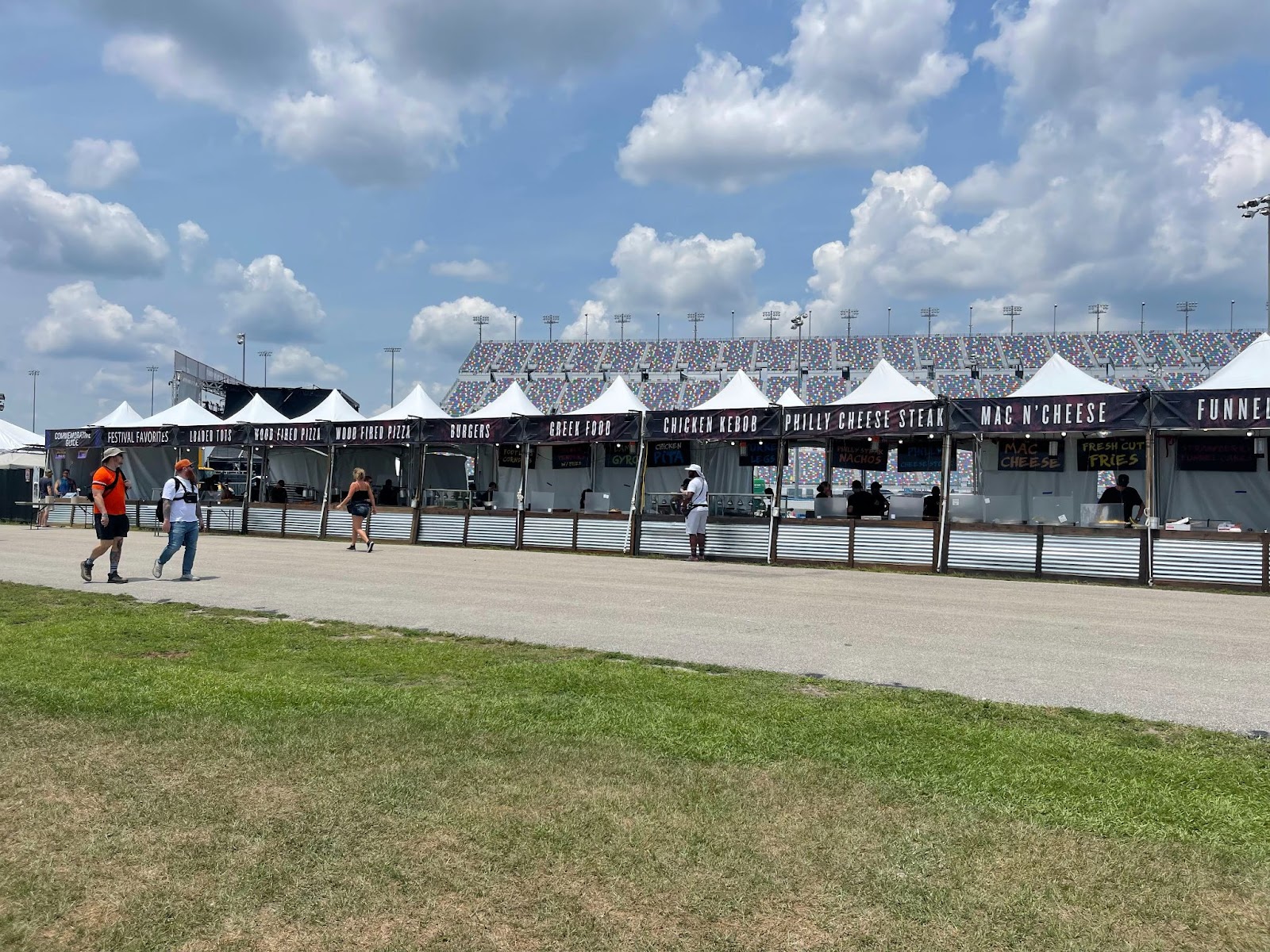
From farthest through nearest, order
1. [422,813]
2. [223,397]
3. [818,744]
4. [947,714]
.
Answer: [223,397], [947,714], [818,744], [422,813]

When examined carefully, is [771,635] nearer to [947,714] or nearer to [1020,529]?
[947,714]

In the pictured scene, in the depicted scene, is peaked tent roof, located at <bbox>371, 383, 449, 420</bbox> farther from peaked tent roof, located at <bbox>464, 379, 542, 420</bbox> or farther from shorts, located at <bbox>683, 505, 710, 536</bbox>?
shorts, located at <bbox>683, 505, 710, 536</bbox>

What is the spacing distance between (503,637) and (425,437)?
57.2ft

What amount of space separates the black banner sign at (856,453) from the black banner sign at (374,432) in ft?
36.5

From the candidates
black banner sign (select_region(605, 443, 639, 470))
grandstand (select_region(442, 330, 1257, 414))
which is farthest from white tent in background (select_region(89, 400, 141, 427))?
grandstand (select_region(442, 330, 1257, 414))

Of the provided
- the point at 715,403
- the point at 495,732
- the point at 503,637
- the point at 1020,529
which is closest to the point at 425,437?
the point at 715,403

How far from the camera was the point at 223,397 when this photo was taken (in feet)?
218

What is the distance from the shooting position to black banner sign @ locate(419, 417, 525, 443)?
962 inches

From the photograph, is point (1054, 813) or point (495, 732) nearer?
point (1054, 813)

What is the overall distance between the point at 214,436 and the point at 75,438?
27.3 ft

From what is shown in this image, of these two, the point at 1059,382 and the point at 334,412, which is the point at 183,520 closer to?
the point at 1059,382

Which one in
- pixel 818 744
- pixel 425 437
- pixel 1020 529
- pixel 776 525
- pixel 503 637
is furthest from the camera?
pixel 425 437

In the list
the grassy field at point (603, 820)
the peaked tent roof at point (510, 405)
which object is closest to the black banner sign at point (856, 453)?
the peaked tent roof at point (510, 405)

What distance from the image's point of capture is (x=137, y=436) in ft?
104
